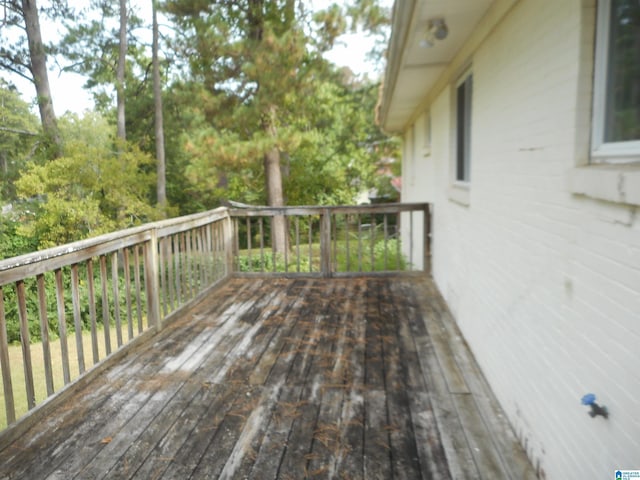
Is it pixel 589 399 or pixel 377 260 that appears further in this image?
pixel 377 260

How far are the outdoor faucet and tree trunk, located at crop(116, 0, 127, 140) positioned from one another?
1507 cm

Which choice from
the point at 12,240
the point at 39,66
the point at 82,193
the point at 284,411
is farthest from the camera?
the point at 39,66

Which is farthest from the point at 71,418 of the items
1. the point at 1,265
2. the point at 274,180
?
the point at 274,180

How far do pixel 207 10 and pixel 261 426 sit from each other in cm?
1161

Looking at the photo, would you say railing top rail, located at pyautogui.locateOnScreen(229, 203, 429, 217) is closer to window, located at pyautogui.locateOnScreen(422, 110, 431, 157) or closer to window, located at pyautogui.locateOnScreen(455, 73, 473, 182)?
window, located at pyautogui.locateOnScreen(422, 110, 431, 157)

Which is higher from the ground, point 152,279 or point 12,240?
point 152,279

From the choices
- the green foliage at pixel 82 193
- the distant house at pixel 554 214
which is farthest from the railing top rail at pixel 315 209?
the green foliage at pixel 82 193

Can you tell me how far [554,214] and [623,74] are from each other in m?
0.56

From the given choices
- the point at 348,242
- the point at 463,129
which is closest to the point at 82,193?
the point at 348,242

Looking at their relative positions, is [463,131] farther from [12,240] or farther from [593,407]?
[12,240]

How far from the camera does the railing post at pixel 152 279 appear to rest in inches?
147

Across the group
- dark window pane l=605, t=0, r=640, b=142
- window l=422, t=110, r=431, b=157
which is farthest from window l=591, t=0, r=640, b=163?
window l=422, t=110, r=431, b=157

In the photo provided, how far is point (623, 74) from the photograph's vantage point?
146 cm

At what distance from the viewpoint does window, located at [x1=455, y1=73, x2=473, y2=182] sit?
158 inches
